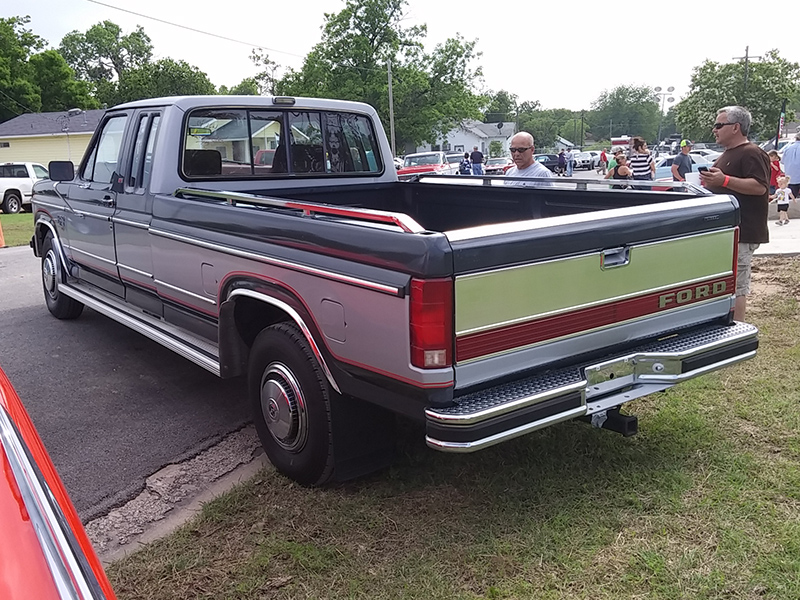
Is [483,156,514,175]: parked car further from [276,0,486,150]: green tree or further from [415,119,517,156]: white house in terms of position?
[415,119,517,156]: white house

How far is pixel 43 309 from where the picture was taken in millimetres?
7934

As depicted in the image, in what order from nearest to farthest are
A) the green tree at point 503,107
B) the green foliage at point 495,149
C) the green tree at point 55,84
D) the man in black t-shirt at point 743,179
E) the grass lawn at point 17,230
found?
the man in black t-shirt at point 743,179, the grass lawn at point 17,230, the green tree at point 55,84, the green foliage at point 495,149, the green tree at point 503,107

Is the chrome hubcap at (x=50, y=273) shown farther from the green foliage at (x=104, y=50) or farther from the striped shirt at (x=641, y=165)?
the green foliage at (x=104, y=50)

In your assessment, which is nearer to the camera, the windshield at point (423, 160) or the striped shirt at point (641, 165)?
the striped shirt at point (641, 165)

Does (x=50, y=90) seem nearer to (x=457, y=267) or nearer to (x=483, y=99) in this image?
(x=483, y=99)

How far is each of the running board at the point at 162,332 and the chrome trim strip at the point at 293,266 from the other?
2.10 feet

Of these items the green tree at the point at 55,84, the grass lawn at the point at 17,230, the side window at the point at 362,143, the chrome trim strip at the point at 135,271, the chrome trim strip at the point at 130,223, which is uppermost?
the green tree at the point at 55,84

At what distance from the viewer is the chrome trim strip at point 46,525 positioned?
1379 millimetres

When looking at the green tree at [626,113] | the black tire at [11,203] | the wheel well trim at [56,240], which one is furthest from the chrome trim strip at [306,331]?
the green tree at [626,113]

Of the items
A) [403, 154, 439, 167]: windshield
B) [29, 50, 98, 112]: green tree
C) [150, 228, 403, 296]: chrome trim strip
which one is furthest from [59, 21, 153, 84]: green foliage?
[150, 228, 403, 296]: chrome trim strip

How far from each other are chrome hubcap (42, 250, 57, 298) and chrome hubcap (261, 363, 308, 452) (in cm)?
422

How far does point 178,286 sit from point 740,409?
3.63 m

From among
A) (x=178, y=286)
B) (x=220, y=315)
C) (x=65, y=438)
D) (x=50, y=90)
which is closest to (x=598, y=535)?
(x=220, y=315)

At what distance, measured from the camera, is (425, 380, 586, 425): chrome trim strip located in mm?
2801
